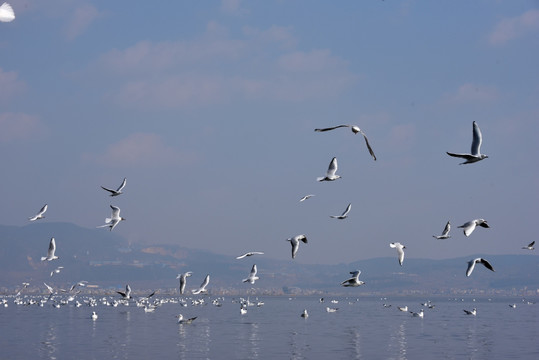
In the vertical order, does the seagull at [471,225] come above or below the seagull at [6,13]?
below

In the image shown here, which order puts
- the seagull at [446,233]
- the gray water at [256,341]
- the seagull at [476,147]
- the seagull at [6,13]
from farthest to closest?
the gray water at [256,341]
the seagull at [446,233]
the seagull at [476,147]
the seagull at [6,13]

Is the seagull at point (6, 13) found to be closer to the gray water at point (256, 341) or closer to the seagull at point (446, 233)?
the seagull at point (446, 233)

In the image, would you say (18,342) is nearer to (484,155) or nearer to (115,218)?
(115,218)

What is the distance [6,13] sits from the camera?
10797 mm

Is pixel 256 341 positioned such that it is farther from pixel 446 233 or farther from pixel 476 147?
pixel 476 147

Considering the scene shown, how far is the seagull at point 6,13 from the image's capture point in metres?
10.7

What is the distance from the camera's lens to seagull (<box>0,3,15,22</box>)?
10.7 metres

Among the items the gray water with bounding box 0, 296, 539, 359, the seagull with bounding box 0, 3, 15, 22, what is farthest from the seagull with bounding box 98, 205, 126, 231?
the seagull with bounding box 0, 3, 15, 22

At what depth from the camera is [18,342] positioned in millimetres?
40219

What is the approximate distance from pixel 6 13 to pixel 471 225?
17439 mm

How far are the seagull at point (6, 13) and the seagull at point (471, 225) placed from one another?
16.2 metres

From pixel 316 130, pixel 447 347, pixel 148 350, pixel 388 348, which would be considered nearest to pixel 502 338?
pixel 447 347

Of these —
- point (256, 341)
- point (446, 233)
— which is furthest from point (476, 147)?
point (256, 341)

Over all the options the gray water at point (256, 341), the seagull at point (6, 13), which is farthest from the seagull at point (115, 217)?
the seagull at point (6, 13)
